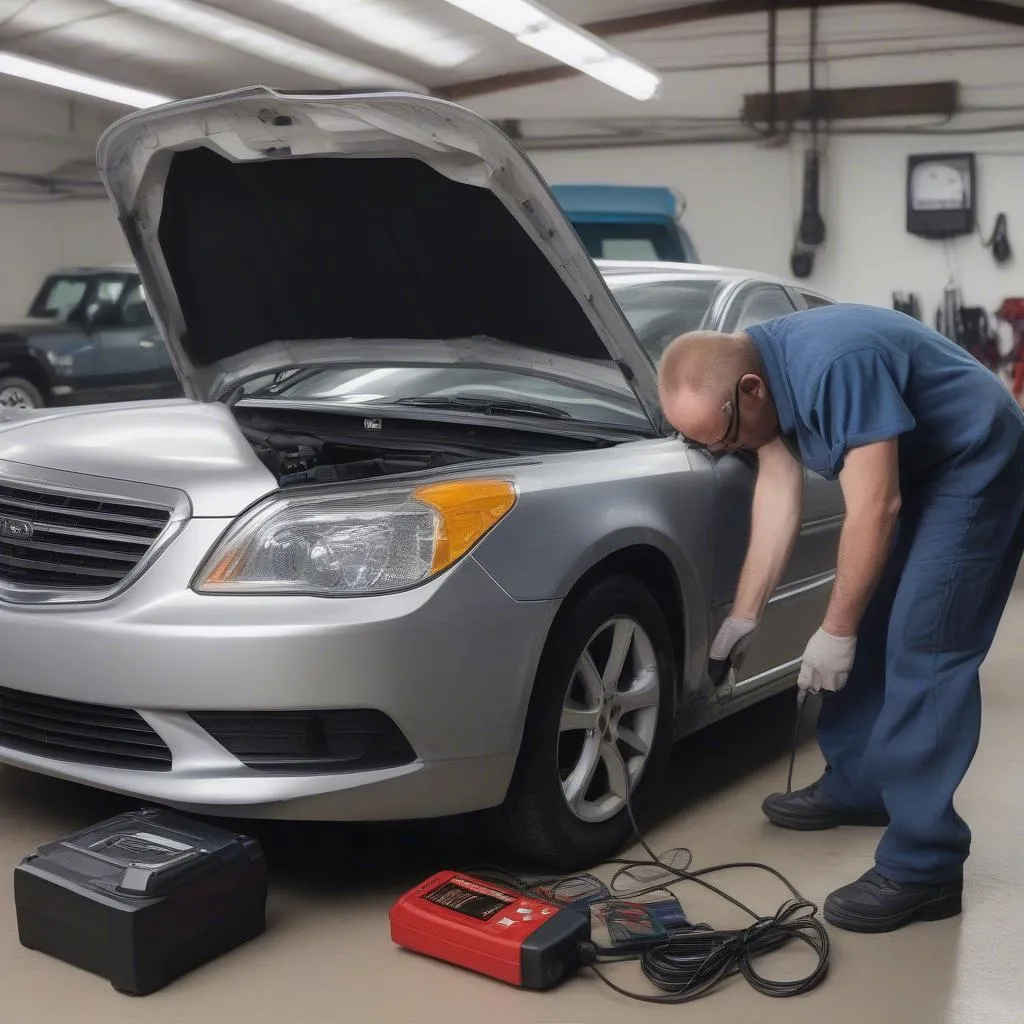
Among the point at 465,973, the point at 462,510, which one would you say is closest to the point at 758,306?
the point at 462,510

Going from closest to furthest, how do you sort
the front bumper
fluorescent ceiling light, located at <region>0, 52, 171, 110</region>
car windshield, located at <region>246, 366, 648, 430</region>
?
1. the front bumper
2. car windshield, located at <region>246, 366, 648, 430</region>
3. fluorescent ceiling light, located at <region>0, 52, 171, 110</region>

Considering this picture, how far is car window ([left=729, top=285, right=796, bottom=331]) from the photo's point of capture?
10.6ft

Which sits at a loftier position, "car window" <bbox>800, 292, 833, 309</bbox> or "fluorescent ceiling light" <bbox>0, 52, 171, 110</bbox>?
"fluorescent ceiling light" <bbox>0, 52, 171, 110</bbox>

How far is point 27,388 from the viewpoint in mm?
8000

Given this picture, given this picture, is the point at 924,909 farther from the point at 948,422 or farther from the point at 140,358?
the point at 140,358

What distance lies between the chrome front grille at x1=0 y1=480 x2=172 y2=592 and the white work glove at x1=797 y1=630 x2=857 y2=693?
1.22m

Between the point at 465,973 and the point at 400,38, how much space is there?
794 centimetres

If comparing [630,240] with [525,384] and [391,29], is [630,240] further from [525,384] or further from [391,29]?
[525,384]

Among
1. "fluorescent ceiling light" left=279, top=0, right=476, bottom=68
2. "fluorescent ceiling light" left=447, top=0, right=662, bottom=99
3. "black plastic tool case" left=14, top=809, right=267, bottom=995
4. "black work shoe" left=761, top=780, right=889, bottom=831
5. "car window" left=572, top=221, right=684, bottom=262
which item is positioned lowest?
"black work shoe" left=761, top=780, right=889, bottom=831

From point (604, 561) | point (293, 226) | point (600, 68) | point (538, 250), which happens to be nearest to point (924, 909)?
point (604, 561)

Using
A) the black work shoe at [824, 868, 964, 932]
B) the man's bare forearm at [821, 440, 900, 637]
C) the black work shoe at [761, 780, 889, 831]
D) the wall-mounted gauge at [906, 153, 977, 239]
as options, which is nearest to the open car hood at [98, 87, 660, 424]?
the man's bare forearm at [821, 440, 900, 637]

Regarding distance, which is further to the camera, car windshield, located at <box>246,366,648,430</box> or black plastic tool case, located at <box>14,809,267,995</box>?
car windshield, located at <box>246,366,648,430</box>

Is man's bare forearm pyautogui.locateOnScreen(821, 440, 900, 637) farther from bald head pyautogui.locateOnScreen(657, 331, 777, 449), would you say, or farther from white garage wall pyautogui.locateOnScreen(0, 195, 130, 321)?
white garage wall pyautogui.locateOnScreen(0, 195, 130, 321)

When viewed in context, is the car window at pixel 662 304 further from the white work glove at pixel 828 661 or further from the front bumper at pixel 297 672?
the front bumper at pixel 297 672
